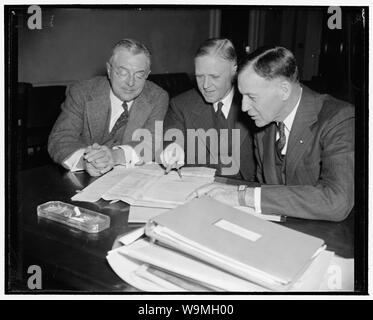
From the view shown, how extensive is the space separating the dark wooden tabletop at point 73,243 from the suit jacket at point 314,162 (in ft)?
0.19

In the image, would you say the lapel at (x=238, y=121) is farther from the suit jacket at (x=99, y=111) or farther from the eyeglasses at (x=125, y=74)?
the eyeglasses at (x=125, y=74)

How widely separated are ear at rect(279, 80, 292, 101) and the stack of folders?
0.77 metres

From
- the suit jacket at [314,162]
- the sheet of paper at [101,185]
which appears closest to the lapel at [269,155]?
the suit jacket at [314,162]

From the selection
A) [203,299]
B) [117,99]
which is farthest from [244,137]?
[203,299]

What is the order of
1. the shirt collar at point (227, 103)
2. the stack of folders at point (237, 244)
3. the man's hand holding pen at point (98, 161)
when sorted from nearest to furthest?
the stack of folders at point (237, 244) < the man's hand holding pen at point (98, 161) < the shirt collar at point (227, 103)

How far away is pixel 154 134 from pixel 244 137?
0.54 m

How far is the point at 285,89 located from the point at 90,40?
2681mm

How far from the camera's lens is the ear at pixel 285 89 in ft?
5.68

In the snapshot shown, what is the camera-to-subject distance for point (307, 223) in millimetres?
1355

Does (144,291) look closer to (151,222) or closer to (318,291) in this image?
(151,222)

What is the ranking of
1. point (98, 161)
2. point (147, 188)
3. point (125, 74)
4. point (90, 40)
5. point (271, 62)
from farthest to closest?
1. point (90, 40)
2. point (125, 74)
3. point (98, 161)
4. point (271, 62)
5. point (147, 188)

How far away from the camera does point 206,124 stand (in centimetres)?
234

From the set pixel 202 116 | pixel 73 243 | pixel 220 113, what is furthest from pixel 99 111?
→ pixel 73 243

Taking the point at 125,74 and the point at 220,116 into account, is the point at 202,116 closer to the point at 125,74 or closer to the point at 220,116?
the point at 220,116
